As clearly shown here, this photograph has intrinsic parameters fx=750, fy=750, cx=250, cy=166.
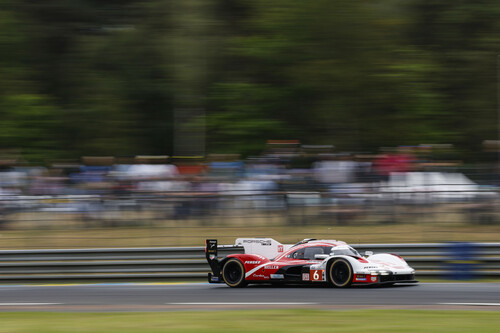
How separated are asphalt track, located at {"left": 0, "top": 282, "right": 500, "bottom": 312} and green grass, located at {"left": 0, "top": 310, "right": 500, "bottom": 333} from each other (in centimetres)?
60

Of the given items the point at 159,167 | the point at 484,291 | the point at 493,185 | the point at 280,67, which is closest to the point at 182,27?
the point at 280,67

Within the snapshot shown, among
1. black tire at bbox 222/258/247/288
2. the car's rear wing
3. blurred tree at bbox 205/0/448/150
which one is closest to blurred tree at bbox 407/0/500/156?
blurred tree at bbox 205/0/448/150

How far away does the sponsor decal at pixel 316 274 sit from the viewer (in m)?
10.8

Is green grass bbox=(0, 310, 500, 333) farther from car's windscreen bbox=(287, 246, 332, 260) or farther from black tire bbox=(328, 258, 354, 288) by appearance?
car's windscreen bbox=(287, 246, 332, 260)

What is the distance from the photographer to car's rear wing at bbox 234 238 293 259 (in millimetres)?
11695

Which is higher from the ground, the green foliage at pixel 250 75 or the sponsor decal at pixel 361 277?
the green foliage at pixel 250 75

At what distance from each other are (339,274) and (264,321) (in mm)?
3555

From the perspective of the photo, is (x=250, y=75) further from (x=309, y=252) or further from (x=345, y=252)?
(x=345, y=252)

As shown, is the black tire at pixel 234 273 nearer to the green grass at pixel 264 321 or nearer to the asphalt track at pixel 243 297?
the asphalt track at pixel 243 297

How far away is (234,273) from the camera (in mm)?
11719

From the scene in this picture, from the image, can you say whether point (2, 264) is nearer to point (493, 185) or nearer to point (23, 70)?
point (493, 185)

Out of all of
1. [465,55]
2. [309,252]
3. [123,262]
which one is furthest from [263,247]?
[465,55]

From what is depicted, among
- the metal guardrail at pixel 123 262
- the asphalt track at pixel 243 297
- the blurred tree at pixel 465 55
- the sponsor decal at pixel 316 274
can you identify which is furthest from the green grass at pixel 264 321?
the blurred tree at pixel 465 55

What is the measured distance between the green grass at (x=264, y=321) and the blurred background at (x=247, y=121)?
5142 millimetres
